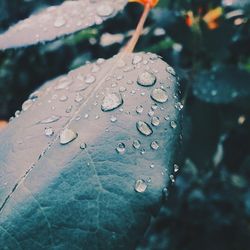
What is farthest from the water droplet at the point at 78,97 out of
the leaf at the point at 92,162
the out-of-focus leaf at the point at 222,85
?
the out-of-focus leaf at the point at 222,85

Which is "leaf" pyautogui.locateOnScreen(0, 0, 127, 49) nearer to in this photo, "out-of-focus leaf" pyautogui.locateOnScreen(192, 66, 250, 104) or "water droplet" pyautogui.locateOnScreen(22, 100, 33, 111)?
"water droplet" pyautogui.locateOnScreen(22, 100, 33, 111)

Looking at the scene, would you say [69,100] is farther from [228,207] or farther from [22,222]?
[228,207]

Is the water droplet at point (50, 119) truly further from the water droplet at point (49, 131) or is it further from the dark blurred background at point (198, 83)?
the dark blurred background at point (198, 83)

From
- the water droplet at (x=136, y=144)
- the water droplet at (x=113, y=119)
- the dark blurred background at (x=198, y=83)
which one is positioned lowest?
the dark blurred background at (x=198, y=83)

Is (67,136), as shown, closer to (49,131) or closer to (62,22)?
(49,131)

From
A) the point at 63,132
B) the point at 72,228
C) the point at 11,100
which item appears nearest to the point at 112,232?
the point at 72,228

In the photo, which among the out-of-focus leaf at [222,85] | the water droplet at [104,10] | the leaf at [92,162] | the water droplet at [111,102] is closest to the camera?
the leaf at [92,162]

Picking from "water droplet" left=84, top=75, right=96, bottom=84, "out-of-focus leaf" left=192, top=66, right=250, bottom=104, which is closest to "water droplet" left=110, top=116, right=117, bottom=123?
"water droplet" left=84, top=75, right=96, bottom=84
